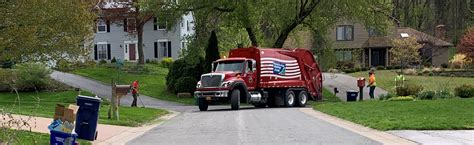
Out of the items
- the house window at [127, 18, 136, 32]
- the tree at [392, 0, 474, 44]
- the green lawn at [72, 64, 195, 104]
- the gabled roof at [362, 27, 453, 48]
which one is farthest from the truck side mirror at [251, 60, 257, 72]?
the tree at [392, 0, 474, 44]

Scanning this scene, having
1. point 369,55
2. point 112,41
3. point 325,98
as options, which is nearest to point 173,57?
point 112,41

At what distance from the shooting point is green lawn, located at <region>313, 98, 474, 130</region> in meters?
Answer: 16.9

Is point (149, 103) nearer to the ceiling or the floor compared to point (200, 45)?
nearer to the floor

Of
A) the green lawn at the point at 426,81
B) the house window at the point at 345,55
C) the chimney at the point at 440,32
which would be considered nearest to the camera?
the green lawn at the point at 426,81

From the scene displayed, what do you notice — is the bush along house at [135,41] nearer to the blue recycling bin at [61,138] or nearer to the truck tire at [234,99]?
the truck tire at [234,99]

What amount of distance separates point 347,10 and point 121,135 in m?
25.2

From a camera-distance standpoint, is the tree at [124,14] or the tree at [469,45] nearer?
the tree at [469,45]

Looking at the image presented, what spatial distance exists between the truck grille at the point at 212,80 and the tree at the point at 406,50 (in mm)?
32971

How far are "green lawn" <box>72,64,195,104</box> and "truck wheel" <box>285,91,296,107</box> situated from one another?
7.65 m

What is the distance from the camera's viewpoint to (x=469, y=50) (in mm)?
55062

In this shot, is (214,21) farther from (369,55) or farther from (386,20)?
(369,55)

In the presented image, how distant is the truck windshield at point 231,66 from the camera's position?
3250 cm

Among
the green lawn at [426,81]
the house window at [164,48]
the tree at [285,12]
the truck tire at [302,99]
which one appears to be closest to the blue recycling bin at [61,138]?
the truck tire at [302,99]

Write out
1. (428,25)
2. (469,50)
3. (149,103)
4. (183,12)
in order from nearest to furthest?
(149,103) → (183,12) → (469,50) → (428,25)
